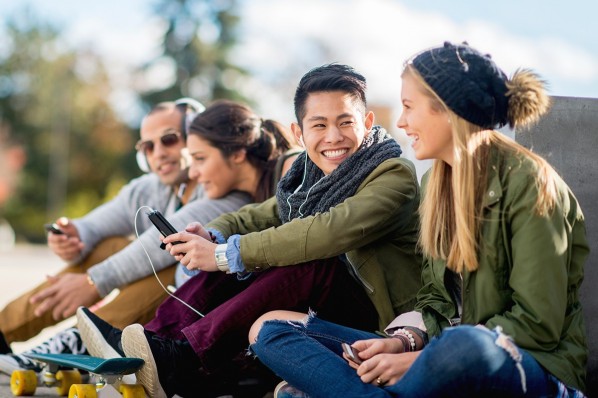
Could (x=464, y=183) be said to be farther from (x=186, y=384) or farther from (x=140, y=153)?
(x=140, y=153)

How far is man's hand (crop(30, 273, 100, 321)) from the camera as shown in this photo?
5176 mm

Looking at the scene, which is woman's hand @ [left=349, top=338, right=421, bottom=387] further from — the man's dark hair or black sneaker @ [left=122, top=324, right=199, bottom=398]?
the man's dark hair

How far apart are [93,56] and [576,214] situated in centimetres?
5595

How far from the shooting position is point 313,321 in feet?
11.3

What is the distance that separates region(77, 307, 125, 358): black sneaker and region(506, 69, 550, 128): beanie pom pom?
84.1 inches

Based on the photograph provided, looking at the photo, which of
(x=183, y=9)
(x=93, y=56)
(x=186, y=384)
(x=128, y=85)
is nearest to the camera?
(x=186, y=384)

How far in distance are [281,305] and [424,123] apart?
0.95m

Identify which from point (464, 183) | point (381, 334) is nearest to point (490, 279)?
point (464, 183)

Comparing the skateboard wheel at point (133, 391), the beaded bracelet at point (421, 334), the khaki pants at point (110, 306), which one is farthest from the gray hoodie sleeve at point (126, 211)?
the beaded bracelet at point (421, 334)

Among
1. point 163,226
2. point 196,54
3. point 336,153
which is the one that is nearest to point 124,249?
point 163,226

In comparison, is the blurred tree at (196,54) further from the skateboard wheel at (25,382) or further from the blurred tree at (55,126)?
the skateboard wheel at (25,382)

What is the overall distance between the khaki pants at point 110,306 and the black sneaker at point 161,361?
3.59 ft

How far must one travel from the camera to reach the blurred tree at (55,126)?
46.9 metres

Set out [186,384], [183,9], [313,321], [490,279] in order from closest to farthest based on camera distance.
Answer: [490,279], [313,321], [186,384], [183,9]
